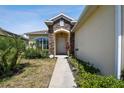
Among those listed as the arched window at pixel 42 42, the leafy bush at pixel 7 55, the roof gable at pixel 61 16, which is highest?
the roof gable at pixel 61 16

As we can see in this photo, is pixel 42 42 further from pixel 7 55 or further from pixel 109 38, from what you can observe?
pixel 109 38

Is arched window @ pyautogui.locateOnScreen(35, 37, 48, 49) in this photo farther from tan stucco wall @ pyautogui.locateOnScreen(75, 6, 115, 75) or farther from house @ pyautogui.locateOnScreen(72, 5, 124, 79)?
tan stucco wall @ pyautogui.locateOnScreen(75, 6, 115, 75)

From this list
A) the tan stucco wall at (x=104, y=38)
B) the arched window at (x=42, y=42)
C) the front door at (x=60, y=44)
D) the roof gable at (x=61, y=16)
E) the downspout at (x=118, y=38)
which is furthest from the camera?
the arched window at (x=42, y=42)

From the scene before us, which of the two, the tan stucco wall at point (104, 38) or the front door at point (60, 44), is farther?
the front door at point (60, 44)

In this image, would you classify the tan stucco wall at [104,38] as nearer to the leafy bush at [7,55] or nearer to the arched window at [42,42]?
the leafy bush at [7,55]

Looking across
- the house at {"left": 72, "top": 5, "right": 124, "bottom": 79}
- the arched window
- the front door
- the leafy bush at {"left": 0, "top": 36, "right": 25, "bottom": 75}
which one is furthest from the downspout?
the arched window

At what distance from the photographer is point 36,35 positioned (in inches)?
1071

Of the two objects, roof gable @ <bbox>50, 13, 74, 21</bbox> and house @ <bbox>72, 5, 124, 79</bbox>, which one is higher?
roof gable @ <bbox>50, 13, 74, 21</bbox>

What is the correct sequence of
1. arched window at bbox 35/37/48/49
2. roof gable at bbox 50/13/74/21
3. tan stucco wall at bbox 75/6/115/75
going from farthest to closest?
arched window at bbox 35/37/48/49, roof gable at bbox 50/13/74/21, tan stucco wall at bbox 75/6/115/75

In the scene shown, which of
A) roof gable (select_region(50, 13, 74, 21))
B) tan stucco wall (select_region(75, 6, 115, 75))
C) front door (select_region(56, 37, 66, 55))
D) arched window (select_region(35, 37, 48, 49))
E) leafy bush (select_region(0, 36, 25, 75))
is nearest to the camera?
tan stucco wall (select_region(75, 6, 115, 75))

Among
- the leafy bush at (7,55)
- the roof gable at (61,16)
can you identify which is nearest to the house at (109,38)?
the leafy bush at (7,55)
